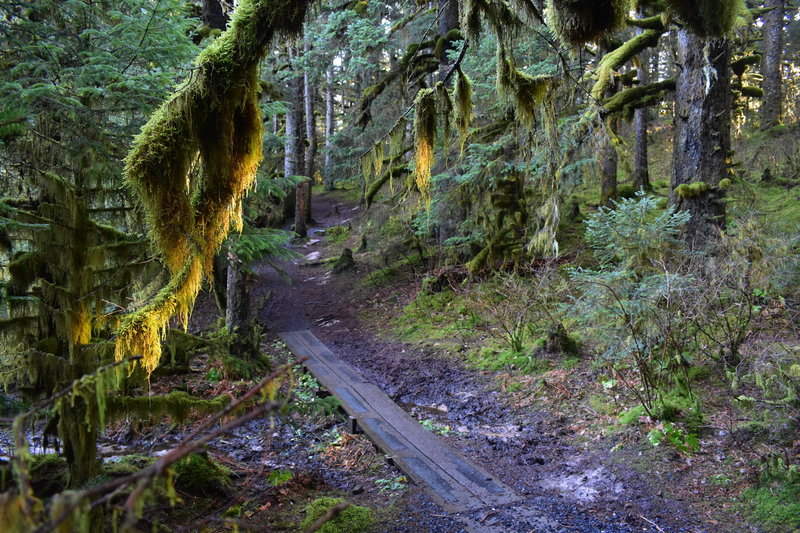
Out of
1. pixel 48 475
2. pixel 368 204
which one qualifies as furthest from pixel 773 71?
pixel 48 475

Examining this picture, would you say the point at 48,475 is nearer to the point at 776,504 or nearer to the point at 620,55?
the point at 776,504

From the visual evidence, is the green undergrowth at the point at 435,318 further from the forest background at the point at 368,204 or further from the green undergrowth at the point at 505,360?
the green undergrowth at the point at 505,360

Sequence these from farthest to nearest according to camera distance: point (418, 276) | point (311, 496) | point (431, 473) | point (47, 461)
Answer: point (418, 276), point (431, 473), point (311, 496), point (47, 461)

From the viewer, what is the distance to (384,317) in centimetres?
1395

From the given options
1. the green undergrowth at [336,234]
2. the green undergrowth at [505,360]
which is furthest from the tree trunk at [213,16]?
the green undergrowth at [336,234]

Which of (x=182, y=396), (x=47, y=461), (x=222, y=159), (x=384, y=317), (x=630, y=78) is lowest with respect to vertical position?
(x=384, y=317)

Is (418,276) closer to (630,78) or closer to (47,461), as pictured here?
(630,78)

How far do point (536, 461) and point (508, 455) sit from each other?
380mm

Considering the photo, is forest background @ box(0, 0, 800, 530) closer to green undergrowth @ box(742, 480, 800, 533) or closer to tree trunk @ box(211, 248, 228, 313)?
green undergrowth @ box(742, 480, 800, 533)

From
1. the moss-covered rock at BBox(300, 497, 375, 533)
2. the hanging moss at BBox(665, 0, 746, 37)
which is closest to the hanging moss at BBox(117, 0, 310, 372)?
the moss-covered rock at BBox(300, 497, 375, 533)

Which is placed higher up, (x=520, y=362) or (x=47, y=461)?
(x=47, y=461)

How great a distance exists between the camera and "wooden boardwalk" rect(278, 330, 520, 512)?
18.4 feet

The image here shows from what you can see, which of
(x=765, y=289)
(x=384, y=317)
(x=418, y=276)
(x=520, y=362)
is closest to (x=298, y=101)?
(x=418, y=276)

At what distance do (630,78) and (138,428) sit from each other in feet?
44.4
